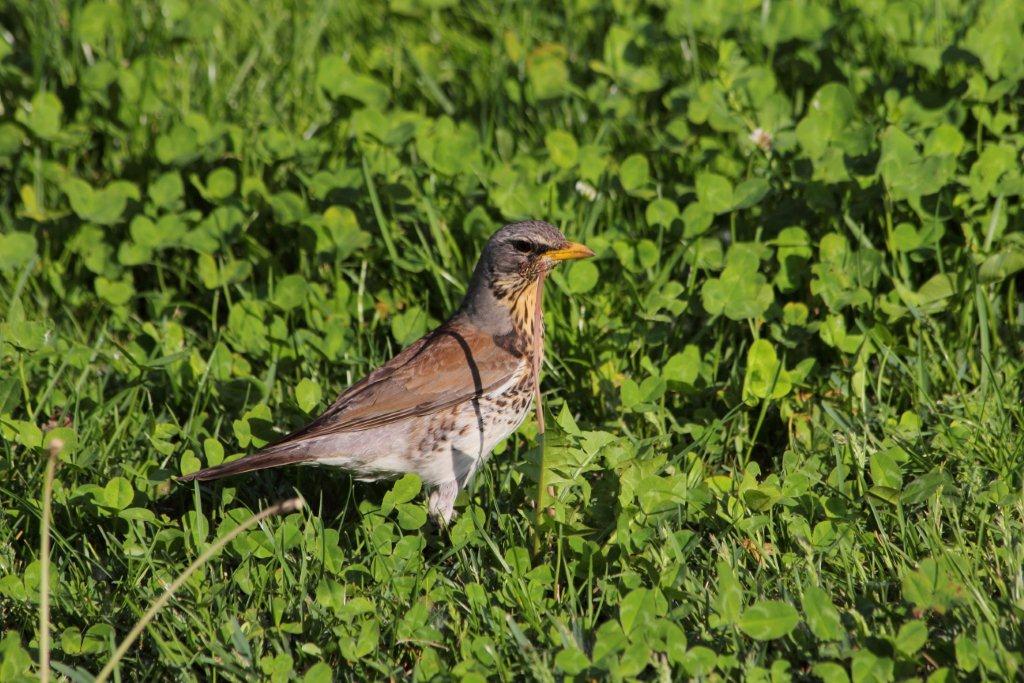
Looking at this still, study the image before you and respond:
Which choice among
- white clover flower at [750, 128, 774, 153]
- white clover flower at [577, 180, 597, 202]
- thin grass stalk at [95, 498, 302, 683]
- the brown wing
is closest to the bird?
the brown wing

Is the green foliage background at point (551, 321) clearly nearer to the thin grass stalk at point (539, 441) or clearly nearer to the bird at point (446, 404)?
the thin grass stalk at point (539, 441)

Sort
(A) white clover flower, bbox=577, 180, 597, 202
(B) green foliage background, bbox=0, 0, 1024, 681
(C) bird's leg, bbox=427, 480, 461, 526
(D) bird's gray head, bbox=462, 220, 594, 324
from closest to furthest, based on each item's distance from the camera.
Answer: (B) green foliage background, bbox=0, 0, 1024, 681, (C) bird's leg, bbox=427, 480, 461, 526, (D) bird's gray head, bbox=462, 220, 594, 324, (A) white clover flower, bbox=577, 180, 597, 202

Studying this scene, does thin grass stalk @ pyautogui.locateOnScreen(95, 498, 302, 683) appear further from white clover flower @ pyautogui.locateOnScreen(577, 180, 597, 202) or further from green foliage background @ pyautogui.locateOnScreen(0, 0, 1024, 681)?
white clover flower @ pyautogui.locateOnScreen(577, 180, 597, 202)

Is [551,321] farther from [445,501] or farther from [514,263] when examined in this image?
[445,501]

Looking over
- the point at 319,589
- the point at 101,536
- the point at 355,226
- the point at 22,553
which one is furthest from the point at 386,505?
the point at 355,226

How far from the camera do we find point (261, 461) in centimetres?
450

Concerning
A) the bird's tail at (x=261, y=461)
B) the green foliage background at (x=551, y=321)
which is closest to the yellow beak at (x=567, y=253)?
the green foliage background at (x=551, y=321)

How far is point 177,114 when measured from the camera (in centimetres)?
657

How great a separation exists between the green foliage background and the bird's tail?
185mm

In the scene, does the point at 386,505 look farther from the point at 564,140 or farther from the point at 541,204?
the point at 564,140

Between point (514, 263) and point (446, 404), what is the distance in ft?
2.23

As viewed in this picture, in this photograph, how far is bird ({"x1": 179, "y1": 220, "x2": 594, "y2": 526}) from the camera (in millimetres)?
4754

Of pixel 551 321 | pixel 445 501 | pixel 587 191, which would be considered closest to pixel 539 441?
pixel 445 501

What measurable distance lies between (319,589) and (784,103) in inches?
142
